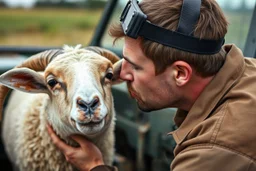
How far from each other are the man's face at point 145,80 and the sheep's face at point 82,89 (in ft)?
0.93

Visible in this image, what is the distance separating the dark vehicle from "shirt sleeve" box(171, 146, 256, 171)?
43.4 inches

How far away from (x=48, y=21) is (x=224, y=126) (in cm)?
1717

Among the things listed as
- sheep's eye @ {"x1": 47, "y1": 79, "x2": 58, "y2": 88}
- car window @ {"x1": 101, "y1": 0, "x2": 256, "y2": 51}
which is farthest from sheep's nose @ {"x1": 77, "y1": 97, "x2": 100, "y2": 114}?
car window @ {"x1": 101, "y1": 0, "x2": 256, "y2": 51}

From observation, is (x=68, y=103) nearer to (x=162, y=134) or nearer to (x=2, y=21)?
(x=162, y=134)

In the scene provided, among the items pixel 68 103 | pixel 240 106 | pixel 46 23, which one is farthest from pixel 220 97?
pixel 46 23

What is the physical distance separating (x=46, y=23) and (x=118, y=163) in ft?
48.4

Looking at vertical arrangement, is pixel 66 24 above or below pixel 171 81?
below

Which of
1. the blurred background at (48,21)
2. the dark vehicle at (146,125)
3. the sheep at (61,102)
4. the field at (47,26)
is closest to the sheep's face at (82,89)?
the sheep at (61,102)

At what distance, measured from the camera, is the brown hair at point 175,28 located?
6.53 feet

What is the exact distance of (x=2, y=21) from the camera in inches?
729

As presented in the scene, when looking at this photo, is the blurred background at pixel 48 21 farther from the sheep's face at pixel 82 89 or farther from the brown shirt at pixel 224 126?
the brown shirt at pixel 224 126

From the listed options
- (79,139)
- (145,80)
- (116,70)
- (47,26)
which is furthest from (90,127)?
(47,26)

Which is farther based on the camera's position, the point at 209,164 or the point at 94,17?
the point at 94,17

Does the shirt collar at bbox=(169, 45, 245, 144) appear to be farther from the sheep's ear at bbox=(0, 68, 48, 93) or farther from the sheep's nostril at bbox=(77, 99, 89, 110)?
the sheep's ear at bbox=(0, 68, 48, 93)
